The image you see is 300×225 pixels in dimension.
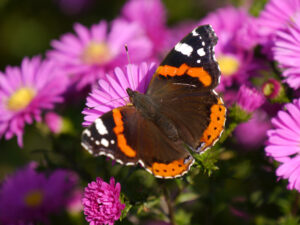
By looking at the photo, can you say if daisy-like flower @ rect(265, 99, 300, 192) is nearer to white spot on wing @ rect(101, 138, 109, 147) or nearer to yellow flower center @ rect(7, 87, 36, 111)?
white spot on wing @ rect(101, 138, 109, 147)

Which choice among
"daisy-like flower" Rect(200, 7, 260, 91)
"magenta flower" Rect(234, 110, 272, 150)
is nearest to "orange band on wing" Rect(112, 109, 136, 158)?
"daisy-like flower" Rect(200, 7, 260, 91)

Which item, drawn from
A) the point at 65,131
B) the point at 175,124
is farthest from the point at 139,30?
the point at 175,124

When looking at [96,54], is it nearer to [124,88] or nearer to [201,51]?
[124,88]

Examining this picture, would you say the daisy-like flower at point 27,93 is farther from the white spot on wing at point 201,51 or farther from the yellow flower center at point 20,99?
the white spot on wing at point 201,51

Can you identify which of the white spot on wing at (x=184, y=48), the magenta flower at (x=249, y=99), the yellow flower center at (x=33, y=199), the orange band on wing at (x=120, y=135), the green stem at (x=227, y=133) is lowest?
the yellow flower center at (x=33, y=199)

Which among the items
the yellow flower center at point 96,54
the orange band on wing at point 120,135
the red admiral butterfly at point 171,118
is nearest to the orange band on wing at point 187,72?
the red admiral butterfly at point 171,118

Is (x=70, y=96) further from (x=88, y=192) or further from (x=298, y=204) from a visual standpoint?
(x=298, y=204)
